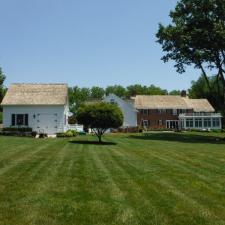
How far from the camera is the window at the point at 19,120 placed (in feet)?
164

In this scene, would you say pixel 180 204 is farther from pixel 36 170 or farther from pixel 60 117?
pixel 60 117

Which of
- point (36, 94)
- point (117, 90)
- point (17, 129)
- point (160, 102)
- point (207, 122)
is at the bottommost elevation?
point (17, 129)

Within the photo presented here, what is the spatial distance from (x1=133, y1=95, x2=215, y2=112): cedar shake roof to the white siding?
4076 centimetres

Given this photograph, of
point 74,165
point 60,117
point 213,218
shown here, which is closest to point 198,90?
point 60,117

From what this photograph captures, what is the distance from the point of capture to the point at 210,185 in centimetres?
1312

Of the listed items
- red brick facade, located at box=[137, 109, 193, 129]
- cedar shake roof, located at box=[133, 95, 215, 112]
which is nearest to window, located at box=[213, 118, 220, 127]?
cedar shake roof, located at box=[133, 95, 215, 112]

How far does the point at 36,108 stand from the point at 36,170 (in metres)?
34.8

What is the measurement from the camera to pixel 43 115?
165ft

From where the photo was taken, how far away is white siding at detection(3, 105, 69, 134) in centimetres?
4994

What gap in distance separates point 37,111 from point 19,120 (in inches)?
88.4

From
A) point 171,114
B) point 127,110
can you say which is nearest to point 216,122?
point 171,114

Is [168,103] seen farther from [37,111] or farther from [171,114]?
[37,111]

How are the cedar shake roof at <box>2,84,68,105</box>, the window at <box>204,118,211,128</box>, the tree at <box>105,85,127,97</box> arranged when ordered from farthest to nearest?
the tree at <box>105,85,127,97</box> → the window at <box>204,118,211,128</box> → the cedar shake roof at <box>2,84,68,105</box>

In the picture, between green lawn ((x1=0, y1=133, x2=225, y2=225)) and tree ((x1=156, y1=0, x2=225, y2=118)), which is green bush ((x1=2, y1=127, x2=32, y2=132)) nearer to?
tree ((x1=156, y1=0, x2=225, y2=118))
